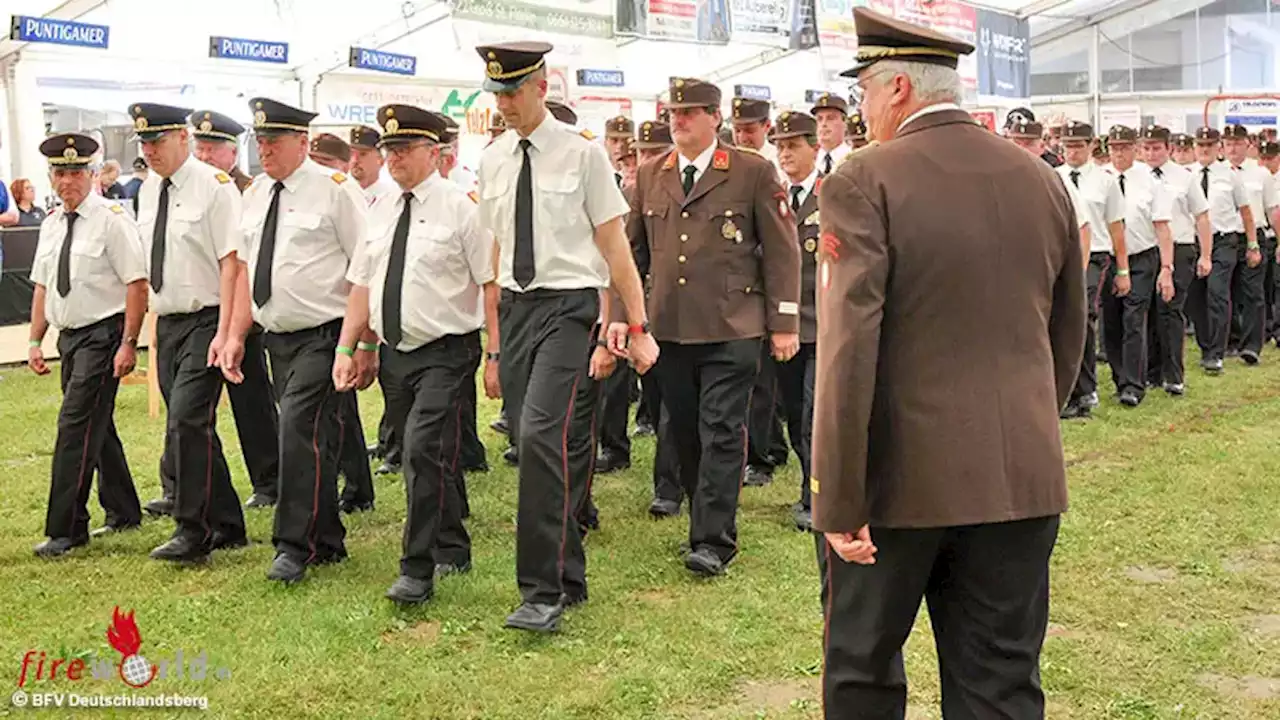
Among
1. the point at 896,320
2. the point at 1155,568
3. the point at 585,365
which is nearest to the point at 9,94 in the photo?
the point at 585,365

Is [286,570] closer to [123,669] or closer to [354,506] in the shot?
[123,669]

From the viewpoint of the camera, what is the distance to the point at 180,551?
5816 millimetres

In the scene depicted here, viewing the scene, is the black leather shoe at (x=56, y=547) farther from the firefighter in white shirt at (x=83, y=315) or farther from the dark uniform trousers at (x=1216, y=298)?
the dark uniform trousers at (x=1216, y=298)

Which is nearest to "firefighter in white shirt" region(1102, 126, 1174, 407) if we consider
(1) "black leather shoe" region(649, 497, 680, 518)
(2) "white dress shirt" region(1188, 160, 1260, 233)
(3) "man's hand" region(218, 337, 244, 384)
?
(2) "white dress shirt" region(1188, 160, 1260, 233)

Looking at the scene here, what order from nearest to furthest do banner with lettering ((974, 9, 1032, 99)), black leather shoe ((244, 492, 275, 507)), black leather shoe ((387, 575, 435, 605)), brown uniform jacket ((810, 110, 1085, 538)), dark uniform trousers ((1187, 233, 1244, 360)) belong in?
brown uniform jacket ((810, 110, 1085, 538)) < black leather shoe ((387, 575, 435, 605)) < black leather shoe ((244, 492, 275, 507)) < dark uniform trousers ((1187, 233, 1244, 360)) < banner with lettering ((974, 9, 1032, 99))

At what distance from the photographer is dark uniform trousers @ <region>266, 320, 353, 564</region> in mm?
5531

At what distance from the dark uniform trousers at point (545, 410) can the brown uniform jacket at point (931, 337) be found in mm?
2040

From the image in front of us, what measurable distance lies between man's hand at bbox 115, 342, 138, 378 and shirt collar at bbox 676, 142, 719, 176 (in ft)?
8.49

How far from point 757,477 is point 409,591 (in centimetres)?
284

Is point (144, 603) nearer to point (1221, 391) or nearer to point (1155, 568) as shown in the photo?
point (1155, 568)

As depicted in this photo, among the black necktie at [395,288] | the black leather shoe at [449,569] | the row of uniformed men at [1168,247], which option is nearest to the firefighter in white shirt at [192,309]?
the black necktie at [395,288]

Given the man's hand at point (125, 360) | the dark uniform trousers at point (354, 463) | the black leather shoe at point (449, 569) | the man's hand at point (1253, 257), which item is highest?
the man's hand at point (1253, 257)

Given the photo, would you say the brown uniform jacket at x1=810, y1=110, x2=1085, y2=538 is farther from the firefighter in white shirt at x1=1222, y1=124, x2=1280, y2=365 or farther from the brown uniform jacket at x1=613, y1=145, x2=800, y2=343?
the firefighter in white shirt at x1=1222, y1=124, x2=1280, y2=365

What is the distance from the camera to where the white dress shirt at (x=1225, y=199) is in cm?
1170
